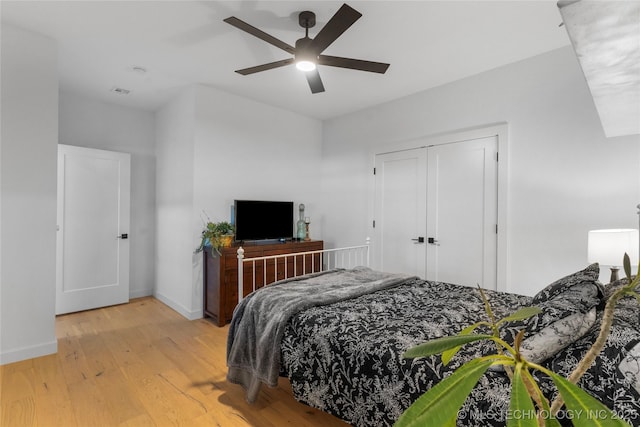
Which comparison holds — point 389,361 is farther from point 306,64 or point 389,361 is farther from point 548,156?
point 548,156

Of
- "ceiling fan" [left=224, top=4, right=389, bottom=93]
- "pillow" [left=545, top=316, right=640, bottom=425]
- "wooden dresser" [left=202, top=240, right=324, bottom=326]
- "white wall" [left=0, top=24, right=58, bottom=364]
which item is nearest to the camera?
"pillow" [left=545, top=316, right=640, bottom=425]

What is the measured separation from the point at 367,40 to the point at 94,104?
3693 mm

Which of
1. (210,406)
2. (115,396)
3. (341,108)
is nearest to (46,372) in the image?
(115,396)

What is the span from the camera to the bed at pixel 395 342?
114 centimetres

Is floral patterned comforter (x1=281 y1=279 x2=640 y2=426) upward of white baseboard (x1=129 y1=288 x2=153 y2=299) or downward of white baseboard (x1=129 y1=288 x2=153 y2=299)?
upward

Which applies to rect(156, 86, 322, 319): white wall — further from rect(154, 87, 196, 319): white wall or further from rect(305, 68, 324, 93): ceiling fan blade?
rect(305, 68, 324, 93): ceiling fan blade

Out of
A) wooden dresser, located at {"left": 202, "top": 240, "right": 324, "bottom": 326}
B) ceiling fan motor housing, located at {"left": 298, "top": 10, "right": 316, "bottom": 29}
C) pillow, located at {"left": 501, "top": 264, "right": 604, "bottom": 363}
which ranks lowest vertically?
wooden dresser, located at {"left": 202, "top": 240, "right": 324, "bottom": 326}

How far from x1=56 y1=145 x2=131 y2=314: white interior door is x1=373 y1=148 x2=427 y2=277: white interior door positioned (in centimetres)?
342

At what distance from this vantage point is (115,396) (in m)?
2.18

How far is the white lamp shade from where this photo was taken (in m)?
2.05

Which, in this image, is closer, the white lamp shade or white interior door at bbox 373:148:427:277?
the white lamp shade

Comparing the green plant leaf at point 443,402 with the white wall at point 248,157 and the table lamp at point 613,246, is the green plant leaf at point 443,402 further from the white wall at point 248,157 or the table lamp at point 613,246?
the white wall at point 248,157

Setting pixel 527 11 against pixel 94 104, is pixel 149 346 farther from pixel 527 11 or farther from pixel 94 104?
pixel 527 11

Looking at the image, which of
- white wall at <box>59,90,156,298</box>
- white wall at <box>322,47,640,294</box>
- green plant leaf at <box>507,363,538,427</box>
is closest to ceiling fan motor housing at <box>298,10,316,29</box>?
white wall at <box>322,47,640,294</box>
